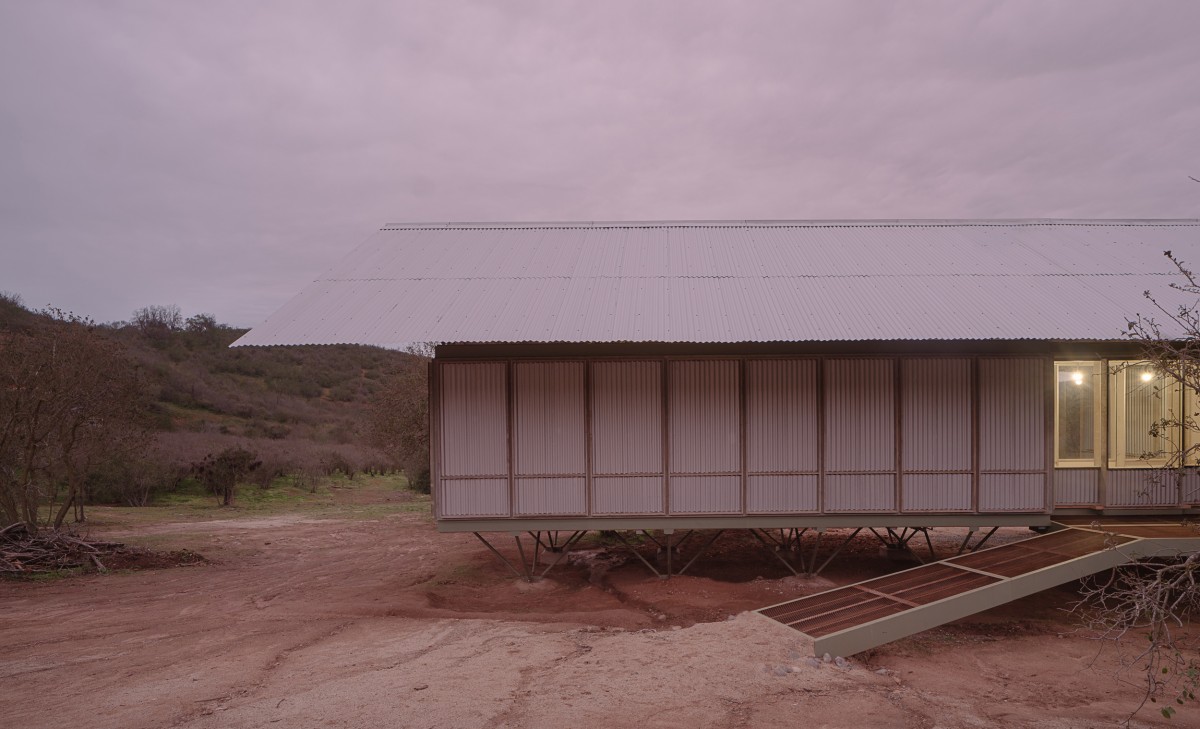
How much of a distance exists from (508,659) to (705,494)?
394cm

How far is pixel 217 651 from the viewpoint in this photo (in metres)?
8.16

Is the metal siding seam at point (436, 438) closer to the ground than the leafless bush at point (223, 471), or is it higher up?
higher up

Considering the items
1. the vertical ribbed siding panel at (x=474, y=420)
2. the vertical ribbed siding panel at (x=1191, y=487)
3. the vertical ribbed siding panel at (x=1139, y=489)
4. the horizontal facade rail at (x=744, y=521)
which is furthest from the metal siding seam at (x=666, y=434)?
the vertical ribbed siding panel at (x=1191, y=487)

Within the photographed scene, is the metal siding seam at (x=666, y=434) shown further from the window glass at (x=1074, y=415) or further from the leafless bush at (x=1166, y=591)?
the window glass at (x=1074, y=415)

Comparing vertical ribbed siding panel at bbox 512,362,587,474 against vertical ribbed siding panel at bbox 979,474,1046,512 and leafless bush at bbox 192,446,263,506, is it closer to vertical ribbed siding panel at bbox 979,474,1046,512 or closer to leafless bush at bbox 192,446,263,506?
vertical ribbed siding panel at bbox 979,474,1046,512

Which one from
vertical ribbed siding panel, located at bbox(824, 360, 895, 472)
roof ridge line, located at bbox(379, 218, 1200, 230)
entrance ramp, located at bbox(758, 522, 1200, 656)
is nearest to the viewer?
entrance ramp, located at bbox(758, 522, 1200, 656)

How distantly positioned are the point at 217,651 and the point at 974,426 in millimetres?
11229

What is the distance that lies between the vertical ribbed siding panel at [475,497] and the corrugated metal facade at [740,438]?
16 millimetres

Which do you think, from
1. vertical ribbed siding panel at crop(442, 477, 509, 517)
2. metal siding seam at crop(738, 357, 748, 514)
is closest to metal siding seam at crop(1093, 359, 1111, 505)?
metal siding seam at crop(738, 357, 748, 514)

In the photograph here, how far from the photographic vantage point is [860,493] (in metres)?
10.1

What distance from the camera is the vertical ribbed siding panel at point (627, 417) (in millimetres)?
10047

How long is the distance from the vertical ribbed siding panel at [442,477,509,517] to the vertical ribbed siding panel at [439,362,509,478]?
5.1 inches

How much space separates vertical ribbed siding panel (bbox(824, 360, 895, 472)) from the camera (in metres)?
10.1

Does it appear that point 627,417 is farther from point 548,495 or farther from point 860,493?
point 860,493
